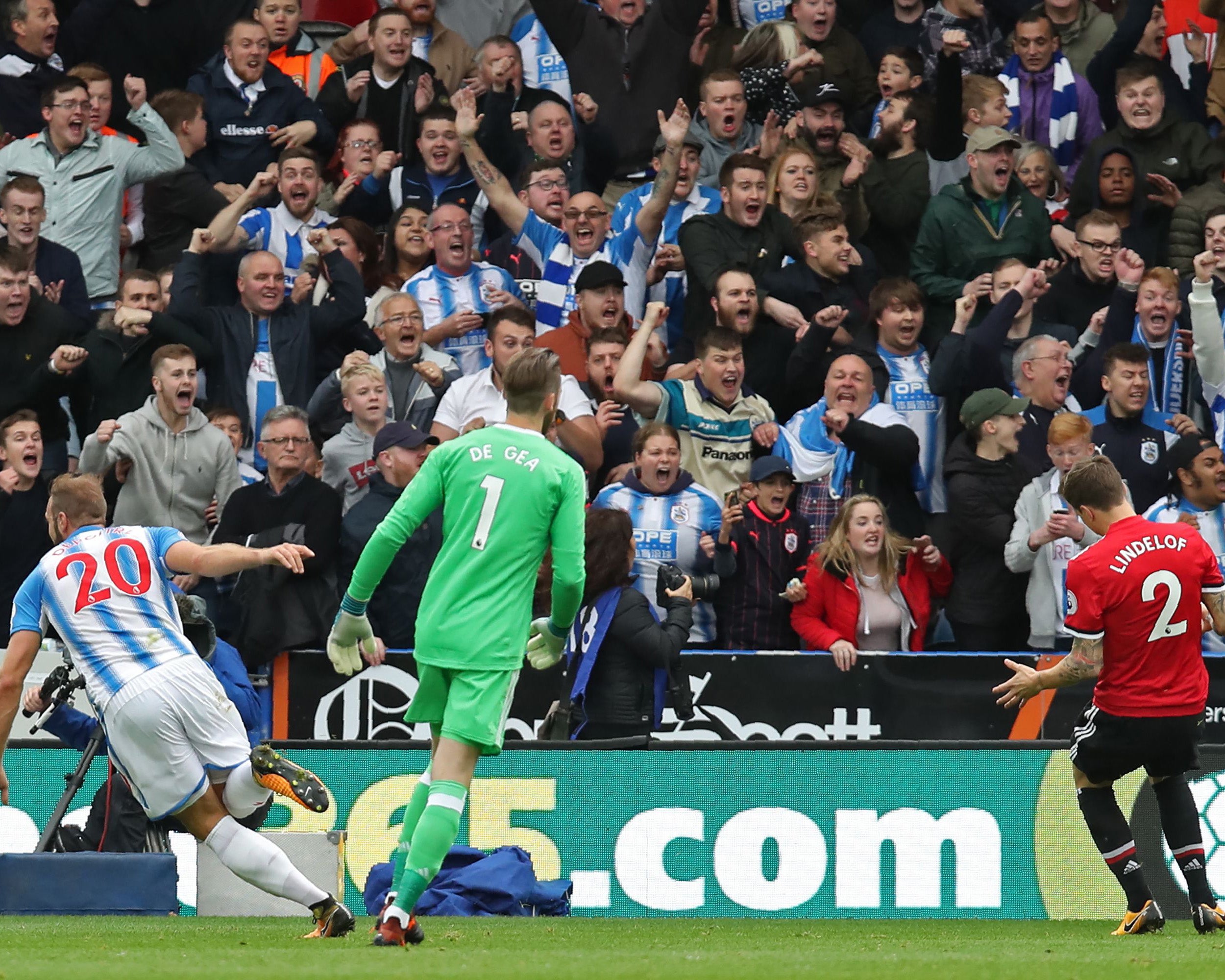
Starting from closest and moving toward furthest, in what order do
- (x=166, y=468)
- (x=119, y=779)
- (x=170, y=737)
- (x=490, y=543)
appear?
(x=490, y=543) < (x=170, y=737) < (x=119, y=779) < (x=166, y=468)

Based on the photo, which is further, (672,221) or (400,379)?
(672,221)

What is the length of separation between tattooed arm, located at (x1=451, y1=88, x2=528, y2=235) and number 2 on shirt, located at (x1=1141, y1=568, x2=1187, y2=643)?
720 cm

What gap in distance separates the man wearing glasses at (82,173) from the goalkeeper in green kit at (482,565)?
751cm

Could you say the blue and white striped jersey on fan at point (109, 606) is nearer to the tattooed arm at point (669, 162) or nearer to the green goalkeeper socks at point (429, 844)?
the green goalkeeper socks at point (429, 844)

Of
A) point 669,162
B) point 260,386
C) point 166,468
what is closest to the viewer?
point 166,468

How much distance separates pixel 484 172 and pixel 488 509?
738 centimetres

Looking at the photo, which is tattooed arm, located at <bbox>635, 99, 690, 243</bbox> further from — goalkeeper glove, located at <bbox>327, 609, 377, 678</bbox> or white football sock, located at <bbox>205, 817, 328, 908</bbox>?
white football sock, located at <bbox>205, 817, 328, 908</bbox>

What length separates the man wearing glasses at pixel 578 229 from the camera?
1328cm

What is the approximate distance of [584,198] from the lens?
13.5m

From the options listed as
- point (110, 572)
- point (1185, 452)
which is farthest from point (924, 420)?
point (110, 572)

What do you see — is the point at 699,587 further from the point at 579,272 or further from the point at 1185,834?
the point at 1185,834

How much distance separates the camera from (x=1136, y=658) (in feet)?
26.1

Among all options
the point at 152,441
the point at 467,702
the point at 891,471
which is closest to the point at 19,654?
the point at 467,702

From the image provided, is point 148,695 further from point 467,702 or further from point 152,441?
point 152,441
